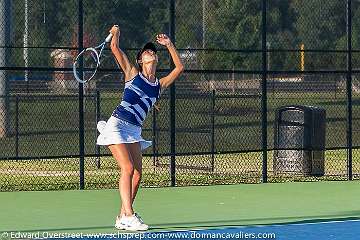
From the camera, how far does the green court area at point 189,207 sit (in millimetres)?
13336

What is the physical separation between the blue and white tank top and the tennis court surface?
4.02 feet

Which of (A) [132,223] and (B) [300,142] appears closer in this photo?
(A) [132,223]

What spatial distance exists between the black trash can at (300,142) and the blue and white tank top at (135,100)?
23.7ft

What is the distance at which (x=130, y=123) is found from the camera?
12.5 m

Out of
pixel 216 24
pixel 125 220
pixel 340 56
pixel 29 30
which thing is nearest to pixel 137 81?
pixel 125 220

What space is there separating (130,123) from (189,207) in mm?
2811

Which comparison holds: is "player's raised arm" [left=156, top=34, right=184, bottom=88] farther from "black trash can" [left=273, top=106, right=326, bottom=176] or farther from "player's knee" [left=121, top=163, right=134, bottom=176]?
"black trash can" [left=273, top=106, right=326, bottom=176]

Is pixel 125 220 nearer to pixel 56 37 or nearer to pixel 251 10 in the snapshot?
pixel 56 37

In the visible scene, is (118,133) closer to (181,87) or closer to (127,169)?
(127,169)

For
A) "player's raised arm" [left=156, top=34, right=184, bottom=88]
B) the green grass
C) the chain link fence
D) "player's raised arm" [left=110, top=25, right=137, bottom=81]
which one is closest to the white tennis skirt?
"player's raised arm" [left=110, top=25, right=137, bottom=81]

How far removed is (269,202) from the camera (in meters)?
15.7

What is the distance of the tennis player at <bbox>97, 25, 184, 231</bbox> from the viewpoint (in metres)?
12.4

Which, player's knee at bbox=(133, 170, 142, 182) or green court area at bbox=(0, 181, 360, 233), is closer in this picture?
player's knee at bbox=(133, 170, 142, 182)

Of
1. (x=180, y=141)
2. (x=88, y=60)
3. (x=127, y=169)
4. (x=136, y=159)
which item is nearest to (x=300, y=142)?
(x=180, y=141)
